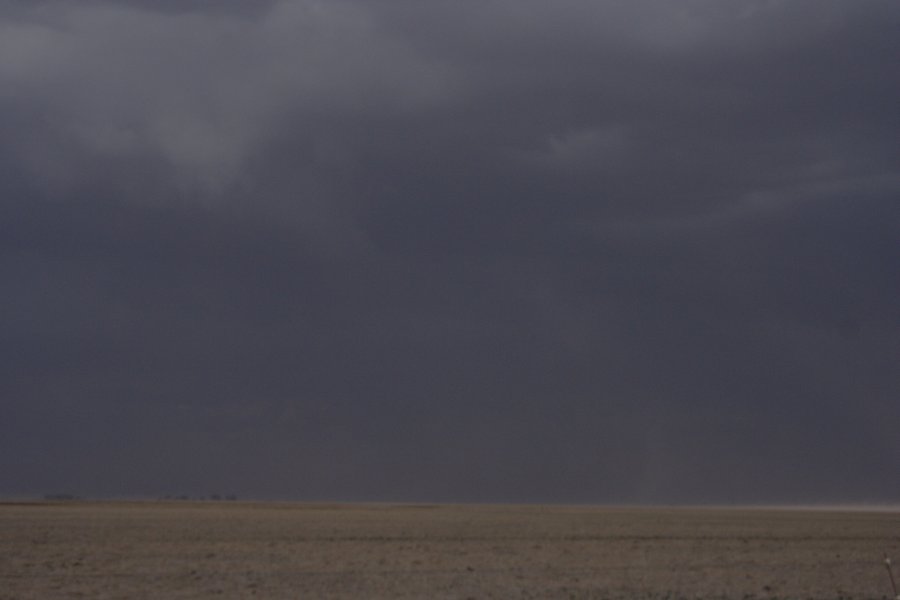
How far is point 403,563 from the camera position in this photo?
142 feet

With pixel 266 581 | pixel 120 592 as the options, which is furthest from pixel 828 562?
pixel 120 592

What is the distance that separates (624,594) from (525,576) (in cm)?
661

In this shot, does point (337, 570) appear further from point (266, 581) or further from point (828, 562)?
point (828, 562)

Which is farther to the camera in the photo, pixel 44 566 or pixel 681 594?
pixel 44 566

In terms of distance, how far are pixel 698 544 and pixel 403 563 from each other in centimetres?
2253

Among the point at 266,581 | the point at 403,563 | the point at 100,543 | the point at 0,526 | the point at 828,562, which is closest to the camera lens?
the point at 266,581

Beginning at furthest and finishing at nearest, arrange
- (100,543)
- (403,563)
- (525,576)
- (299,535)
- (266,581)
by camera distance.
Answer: (299,535), (100,543), (403,563), (525,576), (266,581)

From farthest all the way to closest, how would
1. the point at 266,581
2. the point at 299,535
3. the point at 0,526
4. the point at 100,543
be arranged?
the point at 0,526 < the point at 299,535 < the point at 100,543 < the point at 266,581

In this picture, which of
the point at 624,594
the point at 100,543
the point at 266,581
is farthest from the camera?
the point at 100,543

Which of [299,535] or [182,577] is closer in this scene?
[182,577]

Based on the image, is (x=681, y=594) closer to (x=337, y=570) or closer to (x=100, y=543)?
(x=337, y=570)

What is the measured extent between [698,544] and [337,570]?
26560 millimetres

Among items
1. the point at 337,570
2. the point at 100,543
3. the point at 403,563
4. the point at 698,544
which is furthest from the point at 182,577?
the point at 698,544

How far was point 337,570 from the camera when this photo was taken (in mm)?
39781
